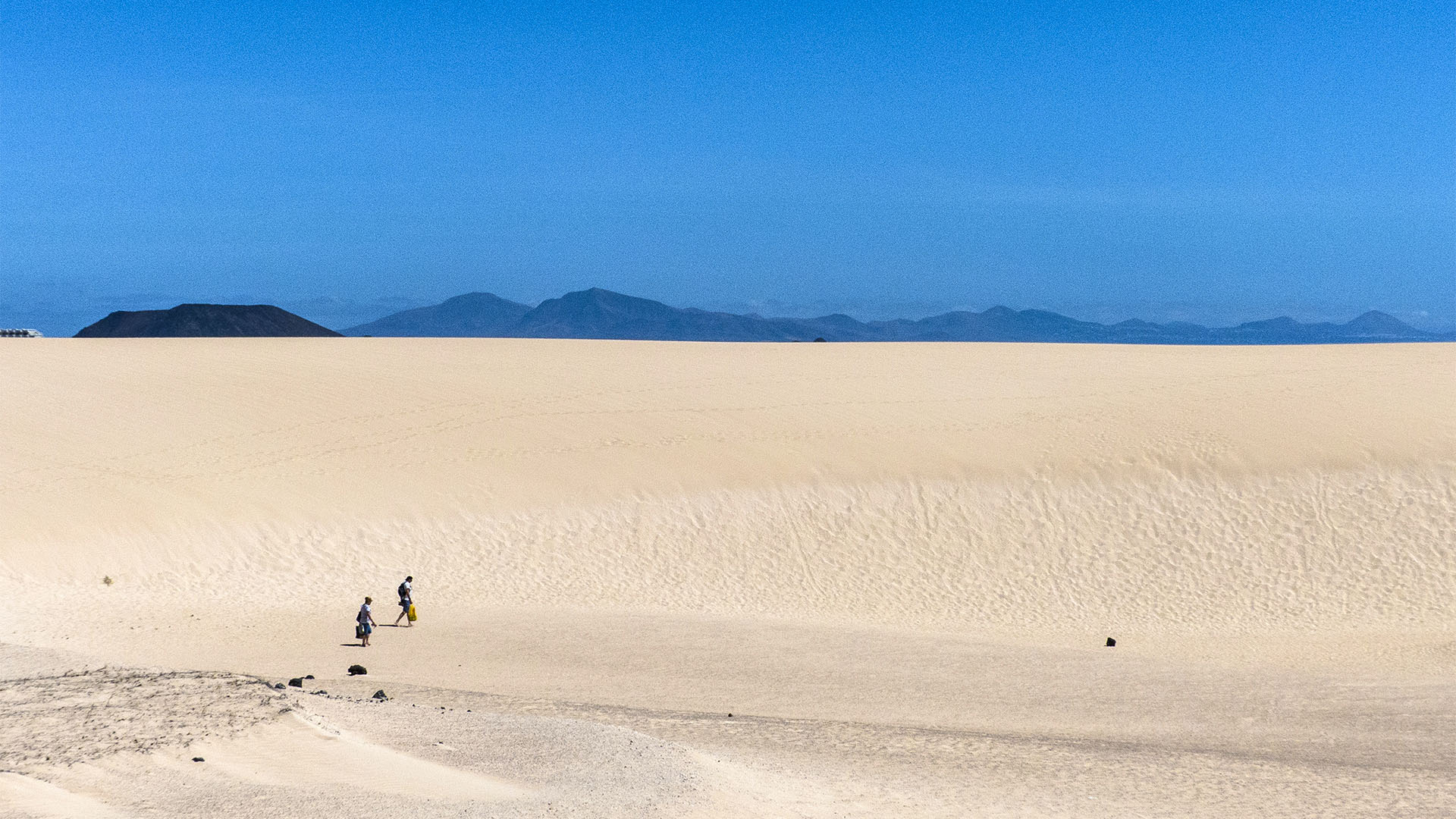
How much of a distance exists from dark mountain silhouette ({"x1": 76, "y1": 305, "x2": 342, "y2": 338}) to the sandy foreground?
2984 inches

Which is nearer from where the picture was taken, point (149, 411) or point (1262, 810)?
point (1262, 810)

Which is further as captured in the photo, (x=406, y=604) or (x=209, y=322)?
(x=209, y=322)

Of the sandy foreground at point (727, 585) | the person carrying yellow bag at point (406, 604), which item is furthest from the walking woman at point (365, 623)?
the person carrying yellow bag at point (406, 604)

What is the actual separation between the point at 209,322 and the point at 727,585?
105210mm

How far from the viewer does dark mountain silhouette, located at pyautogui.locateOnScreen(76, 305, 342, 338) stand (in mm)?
109250

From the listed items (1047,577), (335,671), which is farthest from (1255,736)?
(335,671)

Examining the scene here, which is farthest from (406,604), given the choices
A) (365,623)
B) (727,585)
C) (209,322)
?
(209,322)

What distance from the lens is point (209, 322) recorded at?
112562mm

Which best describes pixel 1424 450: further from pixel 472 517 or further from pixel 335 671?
pixel 335 671

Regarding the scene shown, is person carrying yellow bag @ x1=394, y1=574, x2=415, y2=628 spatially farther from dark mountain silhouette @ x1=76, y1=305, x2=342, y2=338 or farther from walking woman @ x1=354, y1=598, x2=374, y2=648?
dark mountain silhouette @ x1=76, y1=305, x2=342, y2=338

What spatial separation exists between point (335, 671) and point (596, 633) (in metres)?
4.11

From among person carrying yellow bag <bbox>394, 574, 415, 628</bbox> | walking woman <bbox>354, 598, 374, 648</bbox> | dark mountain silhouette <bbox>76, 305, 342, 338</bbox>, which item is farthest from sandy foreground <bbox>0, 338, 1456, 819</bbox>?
dark mountain silhouette <bbox>76, 305, 342, 338</bbox>

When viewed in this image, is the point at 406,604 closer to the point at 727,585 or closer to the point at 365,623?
the point at 365,623

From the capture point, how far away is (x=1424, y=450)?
26.7m
